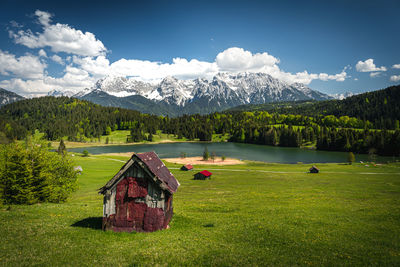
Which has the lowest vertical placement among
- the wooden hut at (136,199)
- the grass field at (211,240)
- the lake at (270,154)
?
the lake at (270,154)

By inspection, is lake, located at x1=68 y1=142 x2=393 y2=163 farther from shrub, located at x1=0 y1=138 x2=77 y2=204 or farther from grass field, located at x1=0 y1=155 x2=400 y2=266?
shrub, located at x1=0 y1=138 x2=77 y2=204

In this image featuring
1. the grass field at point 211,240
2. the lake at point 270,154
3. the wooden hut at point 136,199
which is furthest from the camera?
the lake at point 270,154

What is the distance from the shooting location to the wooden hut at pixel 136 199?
52.0ft

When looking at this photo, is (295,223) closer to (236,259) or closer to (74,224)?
(236,259)

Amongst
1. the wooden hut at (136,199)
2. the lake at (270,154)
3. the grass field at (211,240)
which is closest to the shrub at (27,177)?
the grass field at (211,240)

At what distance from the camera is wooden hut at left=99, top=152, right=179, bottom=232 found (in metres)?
15.9

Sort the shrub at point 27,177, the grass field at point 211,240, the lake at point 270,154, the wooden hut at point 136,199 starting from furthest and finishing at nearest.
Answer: the lake at point 270,154 < the shrub at point 27,177 < the wooden hut at point 136,199 < the grass field at point 211,240

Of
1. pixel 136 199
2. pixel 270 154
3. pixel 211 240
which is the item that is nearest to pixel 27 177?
pixel 136 199

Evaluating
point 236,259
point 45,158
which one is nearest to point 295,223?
point 236,259

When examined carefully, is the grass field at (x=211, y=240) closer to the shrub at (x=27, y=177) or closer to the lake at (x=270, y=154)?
the shrub at (x=27, y=177)

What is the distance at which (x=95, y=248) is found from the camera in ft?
43.3

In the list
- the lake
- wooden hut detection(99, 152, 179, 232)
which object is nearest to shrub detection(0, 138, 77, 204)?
wooden hut detection(99, 152, 179, 232)

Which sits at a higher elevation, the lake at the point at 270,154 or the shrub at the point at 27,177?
the shrub at the point at 27,177

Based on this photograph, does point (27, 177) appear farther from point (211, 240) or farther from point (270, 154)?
point (270, 154)
